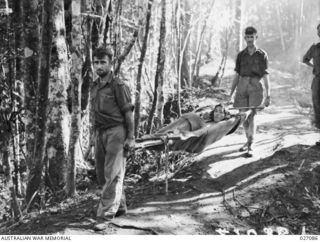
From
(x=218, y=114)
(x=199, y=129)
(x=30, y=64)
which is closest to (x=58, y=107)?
(x=30, y=64)

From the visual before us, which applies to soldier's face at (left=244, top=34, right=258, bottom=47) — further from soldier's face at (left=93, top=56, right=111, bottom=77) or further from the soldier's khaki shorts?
soldier's face at (left=93, top=56, right=111, bottom=77)

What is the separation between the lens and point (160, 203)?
191 inches

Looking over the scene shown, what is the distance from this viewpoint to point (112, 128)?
4109 mm

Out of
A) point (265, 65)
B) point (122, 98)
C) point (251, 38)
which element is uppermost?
point (251, 38)

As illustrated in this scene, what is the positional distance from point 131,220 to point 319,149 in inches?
130

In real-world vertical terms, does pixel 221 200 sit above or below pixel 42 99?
below

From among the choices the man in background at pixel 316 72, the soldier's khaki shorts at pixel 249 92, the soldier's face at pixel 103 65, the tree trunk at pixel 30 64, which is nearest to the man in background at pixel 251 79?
the soldier's khaki shorts at pixel 249 92

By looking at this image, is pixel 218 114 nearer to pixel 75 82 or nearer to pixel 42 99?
pixel 75 82

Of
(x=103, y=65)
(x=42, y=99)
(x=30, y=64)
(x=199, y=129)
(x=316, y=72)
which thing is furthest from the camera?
(x=316, y=72)

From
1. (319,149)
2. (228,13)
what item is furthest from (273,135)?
(228,13)

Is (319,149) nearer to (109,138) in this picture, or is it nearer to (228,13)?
(109,138)

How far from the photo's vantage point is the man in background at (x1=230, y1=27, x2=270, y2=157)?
6.01 metres

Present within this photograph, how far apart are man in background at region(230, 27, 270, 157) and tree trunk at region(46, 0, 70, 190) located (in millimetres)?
2662

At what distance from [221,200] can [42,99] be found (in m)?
2.64
